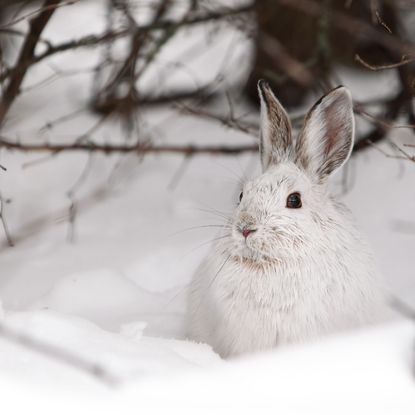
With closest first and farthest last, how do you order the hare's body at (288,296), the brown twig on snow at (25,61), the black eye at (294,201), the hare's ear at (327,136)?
the hare's body at (288,296), the black eye at (294,201), the hare's ear at (327,136), the brown twig on snow at (25,61)

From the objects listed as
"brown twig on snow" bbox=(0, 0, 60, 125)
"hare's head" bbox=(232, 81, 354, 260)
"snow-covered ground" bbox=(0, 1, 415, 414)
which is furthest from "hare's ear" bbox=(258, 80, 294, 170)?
"brown twig on snow" bbox=(0, 0, 60, 125)

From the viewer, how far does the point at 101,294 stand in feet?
11.2

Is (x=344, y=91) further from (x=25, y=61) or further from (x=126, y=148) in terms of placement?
(x=25, y=61)

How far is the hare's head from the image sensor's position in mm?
2730

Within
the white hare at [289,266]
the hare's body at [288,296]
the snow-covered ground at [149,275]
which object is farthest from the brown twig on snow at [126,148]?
the hare's body at [288,296]

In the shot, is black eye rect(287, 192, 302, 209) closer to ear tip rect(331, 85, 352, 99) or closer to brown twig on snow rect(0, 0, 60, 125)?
ear tip rect(331, 85, 352, 99)

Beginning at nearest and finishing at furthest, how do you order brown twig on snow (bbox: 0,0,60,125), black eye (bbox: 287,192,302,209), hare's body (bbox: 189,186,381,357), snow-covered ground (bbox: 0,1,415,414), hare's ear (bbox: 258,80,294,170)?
snow-covered ground (bbox: 0,1,415,414) < hare's body (bbox: 189,186,381,357) < black eye (bbox: 287,192,302,209) < hare's ear (bbox: 258,80,294,170) < brown twig on snow (bbox: 0,0,60,125)

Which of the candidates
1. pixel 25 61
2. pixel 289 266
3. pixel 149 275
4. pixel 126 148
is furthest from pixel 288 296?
pixel 25 61

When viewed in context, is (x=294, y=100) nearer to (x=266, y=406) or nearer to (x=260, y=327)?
(x=260, y=327)

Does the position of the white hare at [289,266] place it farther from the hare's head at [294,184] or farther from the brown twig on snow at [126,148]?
the brown twig on snow at [126,148]

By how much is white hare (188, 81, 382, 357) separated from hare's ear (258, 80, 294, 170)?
0.08 m

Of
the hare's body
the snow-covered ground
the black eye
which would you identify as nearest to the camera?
the snow-covered ground

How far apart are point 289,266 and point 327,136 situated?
1.93ft

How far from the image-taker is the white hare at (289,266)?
271 centimetres
